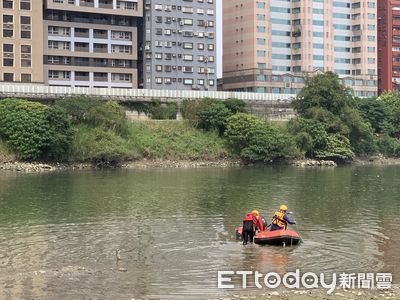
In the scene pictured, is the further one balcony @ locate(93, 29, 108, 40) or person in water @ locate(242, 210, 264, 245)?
balcony @ locate(93, 29, 108, 40)

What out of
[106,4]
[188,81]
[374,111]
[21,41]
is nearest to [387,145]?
[374,111]

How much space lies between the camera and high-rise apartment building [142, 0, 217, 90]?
11838cm

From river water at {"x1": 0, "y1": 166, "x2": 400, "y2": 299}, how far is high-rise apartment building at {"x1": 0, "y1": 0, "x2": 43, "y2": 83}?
48335mm

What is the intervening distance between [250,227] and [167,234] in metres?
5.15

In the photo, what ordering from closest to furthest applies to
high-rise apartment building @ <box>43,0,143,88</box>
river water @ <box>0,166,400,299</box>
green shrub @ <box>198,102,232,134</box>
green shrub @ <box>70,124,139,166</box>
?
river water @ <box>0,166,400,299</box>, green shrub @ <box>70,124,139,166</box>, green shrub @ <box>198,102,232,134</box>, high-rise apartment building @ <box>43,0,143,88</box>

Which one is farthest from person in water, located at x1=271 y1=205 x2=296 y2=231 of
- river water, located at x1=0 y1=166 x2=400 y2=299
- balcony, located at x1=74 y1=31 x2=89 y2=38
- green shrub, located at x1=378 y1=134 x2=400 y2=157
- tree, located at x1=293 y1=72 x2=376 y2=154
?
balcony, located at x1=74 y1=31 x2=89 y2=38

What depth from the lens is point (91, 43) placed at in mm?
114062

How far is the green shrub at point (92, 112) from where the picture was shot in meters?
85.1

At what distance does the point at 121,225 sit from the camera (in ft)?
112

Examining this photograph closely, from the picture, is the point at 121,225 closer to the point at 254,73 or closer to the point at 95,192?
the point at 95,192

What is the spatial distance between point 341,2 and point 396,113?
38.4 metres

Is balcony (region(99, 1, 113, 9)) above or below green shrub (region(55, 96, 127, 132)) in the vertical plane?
above

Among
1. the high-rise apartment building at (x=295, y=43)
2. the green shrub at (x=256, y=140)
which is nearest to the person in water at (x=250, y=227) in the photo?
the green shrub at (x=256, y=140)

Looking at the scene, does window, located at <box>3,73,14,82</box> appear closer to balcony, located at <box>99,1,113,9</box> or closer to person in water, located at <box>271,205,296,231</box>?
balcony, located at <box>99,1,113,9</box>
